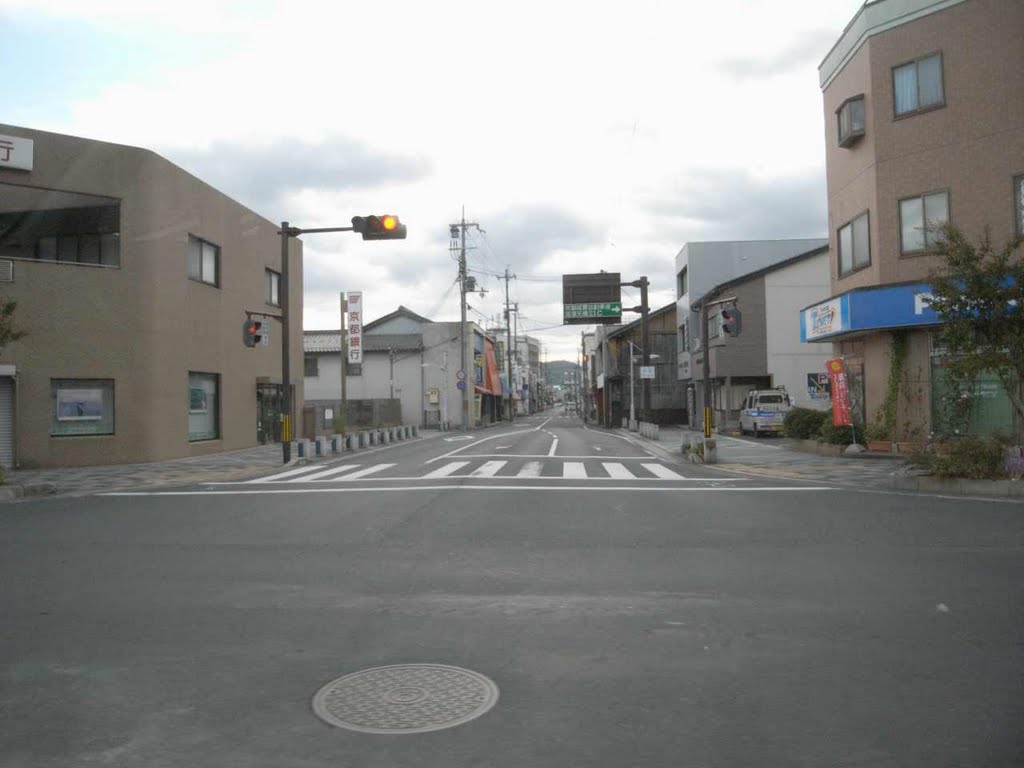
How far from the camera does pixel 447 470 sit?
723 inches

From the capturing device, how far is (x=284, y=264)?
21.5 metres

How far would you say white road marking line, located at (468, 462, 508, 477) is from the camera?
17.2m

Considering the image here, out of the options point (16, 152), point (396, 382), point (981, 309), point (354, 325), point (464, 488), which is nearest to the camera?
point (981, 309)

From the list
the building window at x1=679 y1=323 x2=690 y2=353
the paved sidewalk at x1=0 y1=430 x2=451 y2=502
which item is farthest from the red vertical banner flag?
the building window at x1=679 y1=323 x2=690 y2=353

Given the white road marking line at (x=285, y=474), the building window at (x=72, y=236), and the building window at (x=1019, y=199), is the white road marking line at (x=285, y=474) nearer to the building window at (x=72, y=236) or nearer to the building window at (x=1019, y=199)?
the building window at (x=72, y=236)

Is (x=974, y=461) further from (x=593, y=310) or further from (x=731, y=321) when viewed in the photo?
(x=593, y=310)

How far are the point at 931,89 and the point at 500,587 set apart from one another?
18.4m

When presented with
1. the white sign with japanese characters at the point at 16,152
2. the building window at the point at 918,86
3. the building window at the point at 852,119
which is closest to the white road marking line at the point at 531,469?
the building window at the point at 852,119

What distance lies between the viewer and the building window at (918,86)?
19500 millimetres

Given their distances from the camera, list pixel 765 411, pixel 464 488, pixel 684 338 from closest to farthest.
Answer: pixel 464 488 < pixel 765 411 < pixel 684 338

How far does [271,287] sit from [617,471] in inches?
706

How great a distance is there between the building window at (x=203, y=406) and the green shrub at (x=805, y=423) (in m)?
17.8

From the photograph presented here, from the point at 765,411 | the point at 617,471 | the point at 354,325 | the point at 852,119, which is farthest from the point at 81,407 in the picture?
the point at 765,411

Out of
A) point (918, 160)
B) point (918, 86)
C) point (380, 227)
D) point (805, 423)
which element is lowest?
point (805, 423)
